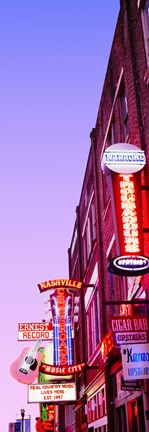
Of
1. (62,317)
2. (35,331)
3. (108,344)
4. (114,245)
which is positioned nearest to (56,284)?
(62,317)

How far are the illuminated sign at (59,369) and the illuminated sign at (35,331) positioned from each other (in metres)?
2.96

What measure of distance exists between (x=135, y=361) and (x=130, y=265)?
213cm

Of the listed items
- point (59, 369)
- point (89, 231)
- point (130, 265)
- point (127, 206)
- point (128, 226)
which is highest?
point (89, 231)

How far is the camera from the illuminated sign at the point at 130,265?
42.0 feet

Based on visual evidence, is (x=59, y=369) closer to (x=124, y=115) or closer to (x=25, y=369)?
(x=25, y=369)

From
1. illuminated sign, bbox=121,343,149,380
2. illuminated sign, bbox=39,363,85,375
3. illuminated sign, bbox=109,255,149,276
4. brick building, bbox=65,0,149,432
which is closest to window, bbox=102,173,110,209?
brick building, bbox=65,0,149,432

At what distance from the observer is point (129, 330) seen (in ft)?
45.6

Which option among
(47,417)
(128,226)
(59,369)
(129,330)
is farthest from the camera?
(47,417)

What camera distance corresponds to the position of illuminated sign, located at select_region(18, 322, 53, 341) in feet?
82.6

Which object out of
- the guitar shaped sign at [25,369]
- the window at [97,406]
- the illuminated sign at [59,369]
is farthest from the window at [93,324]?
the guitar shaped sign at [25,369]

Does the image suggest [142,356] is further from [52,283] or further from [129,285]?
[52,283]

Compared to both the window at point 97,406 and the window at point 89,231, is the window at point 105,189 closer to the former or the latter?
the window at point 89,231

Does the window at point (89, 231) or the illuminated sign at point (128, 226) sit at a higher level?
the window at point (89, 231)

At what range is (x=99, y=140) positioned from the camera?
23781mm
